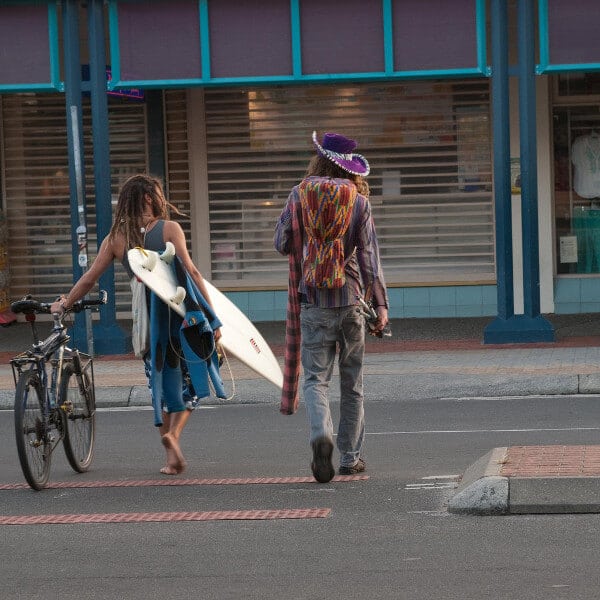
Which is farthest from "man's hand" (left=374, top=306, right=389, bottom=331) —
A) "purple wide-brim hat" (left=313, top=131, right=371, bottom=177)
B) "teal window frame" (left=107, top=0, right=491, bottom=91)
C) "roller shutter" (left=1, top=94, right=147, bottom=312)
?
"roller shutter" (left=1, top=94, right=147, bottom=312)

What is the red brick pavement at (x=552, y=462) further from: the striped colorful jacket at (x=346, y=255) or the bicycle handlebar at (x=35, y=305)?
the bicycle handlebar at (x=35, y=305)

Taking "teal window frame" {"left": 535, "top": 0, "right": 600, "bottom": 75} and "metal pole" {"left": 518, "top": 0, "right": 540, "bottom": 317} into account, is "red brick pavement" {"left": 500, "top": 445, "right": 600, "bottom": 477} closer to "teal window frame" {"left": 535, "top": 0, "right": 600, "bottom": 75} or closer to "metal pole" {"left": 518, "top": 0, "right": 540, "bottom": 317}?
"metal pole" {"left": 518, "top": 0, "right": 540, "bottom": 317}

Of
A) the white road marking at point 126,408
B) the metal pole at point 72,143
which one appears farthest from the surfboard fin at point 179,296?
the metal pole at point 72,143

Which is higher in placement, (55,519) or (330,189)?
(330,189)

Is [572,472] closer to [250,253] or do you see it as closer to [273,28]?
[273,28]

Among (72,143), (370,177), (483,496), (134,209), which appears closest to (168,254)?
(134,209)

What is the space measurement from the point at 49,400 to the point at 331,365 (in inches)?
63.7

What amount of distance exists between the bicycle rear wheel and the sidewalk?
2344 mm

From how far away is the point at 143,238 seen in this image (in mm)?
8344

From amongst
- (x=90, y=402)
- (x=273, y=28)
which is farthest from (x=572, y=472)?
(x=273, y=28)

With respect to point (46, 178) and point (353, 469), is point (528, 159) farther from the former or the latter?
point (353, 469)

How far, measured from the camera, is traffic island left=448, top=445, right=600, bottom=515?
6.83 meters

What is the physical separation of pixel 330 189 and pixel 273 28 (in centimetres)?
784

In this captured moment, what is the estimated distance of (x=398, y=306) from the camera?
18.2 meters
